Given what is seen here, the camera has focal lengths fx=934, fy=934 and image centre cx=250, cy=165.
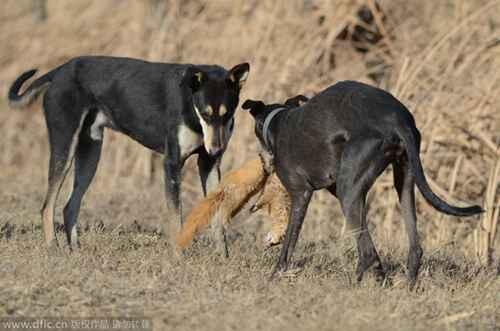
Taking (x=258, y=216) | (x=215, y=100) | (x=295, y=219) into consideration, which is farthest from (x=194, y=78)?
(x=258, y=216)

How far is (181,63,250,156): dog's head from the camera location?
7.82 m

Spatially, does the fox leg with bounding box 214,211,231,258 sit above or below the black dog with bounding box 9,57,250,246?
below

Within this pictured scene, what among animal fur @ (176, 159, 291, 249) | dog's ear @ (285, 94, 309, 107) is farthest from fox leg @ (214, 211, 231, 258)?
dog's ear @ (285, 94, 309, 107)

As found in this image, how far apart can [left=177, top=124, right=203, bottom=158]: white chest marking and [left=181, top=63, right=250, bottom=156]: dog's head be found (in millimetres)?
106

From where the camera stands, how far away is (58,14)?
1691cm

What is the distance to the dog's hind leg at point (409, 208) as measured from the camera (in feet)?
23.1

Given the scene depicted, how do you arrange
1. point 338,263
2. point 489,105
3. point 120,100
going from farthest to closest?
point 489,105, point 120,100, point 338,263

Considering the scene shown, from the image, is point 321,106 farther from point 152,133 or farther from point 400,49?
point 400,49

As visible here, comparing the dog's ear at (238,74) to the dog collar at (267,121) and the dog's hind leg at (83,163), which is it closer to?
the dog collar at (267,121)

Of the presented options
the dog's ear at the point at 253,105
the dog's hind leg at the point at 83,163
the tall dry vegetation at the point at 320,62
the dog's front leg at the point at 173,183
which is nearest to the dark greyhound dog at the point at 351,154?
the dog's ear at the point at 253,105

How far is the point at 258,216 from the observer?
12.0m

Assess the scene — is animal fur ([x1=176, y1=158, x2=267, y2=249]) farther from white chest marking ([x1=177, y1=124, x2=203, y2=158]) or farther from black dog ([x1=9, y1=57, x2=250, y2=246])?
white chest marking ([x1=177, y1=124, x2=203, y2=158])

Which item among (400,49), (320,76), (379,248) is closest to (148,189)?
(320,76)

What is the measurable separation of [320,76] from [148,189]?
9.62 ft
